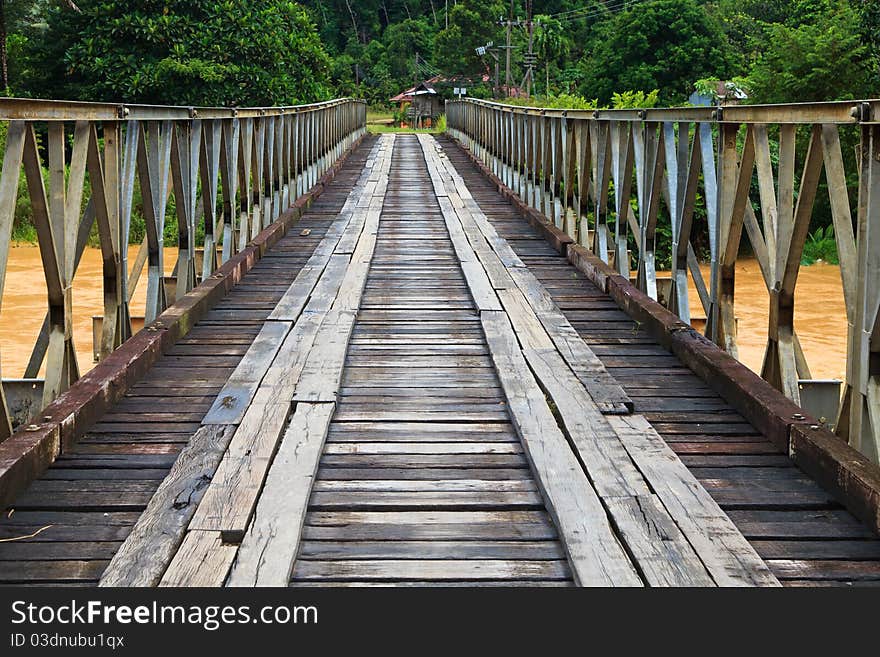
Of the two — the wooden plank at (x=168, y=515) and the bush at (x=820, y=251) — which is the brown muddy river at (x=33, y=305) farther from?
the bush at (x=820, y=251)

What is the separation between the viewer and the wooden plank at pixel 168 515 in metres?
2.79

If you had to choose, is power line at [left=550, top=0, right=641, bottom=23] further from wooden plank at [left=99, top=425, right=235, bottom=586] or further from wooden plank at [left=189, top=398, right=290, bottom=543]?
wooden plank at [left=99, top=425, right=235, bottom=586]

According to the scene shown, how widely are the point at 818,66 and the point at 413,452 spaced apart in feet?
71.2

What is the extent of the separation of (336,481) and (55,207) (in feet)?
5.61

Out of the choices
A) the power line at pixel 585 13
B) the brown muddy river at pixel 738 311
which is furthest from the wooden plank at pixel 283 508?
the power line at pixel 585 13

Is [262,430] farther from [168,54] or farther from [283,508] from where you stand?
[168,54]

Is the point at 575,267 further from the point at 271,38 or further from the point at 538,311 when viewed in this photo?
the point at 271,38

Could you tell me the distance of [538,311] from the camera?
6.02 metres

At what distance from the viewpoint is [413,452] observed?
12.4ft

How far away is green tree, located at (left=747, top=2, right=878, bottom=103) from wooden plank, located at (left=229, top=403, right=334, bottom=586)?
67.0 feet

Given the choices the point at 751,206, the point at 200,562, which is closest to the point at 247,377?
the point at 200,562

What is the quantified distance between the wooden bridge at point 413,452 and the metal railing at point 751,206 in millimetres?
221
